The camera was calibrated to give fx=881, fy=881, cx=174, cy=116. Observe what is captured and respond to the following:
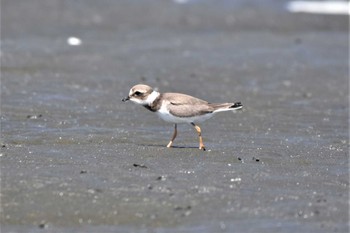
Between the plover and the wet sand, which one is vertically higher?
the plover

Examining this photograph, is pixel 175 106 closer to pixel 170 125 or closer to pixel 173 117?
pixel 173 117

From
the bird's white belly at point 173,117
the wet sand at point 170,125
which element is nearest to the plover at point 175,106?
the bird's white belly at point 173,117

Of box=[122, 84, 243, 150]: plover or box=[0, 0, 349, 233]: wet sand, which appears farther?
box=[122, 84, 243, 150]: plover

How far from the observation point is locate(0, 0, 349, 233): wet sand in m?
6.98

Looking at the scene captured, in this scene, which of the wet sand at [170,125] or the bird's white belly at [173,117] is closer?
the wet sand at [170,125]

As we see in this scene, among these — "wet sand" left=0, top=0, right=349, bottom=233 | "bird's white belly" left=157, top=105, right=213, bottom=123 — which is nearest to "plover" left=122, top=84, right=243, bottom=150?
"bird's white belly" left=157, top=105, right=213, bottom=123

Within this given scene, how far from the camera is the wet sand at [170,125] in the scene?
698 centimetres

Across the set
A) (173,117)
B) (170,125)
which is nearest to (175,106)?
(173,117)

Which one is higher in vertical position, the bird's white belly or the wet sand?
the bird's white belly

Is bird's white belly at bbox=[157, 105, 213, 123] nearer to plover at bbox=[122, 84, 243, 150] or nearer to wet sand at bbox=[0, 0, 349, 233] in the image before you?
plover at bbox=[122, 84, 243, 150]

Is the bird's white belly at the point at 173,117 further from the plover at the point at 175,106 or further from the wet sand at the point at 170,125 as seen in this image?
the wet sand at the point at 170,125

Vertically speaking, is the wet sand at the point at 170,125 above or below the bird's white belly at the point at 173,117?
below

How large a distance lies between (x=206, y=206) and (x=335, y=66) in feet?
26.1

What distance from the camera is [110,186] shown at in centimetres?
745
